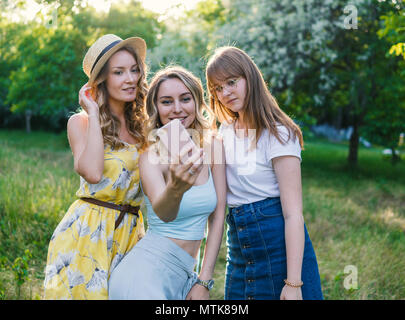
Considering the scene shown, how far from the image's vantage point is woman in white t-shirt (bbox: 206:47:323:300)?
2.11 m

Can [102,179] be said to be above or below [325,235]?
above

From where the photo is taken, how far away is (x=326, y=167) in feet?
43.5

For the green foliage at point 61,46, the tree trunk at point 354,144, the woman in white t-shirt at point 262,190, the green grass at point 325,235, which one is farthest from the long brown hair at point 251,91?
the tree trunk at point 354,144

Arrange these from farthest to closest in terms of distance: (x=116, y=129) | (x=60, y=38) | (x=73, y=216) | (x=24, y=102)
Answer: (x=24, y=102), (x=60, y=38), (x=116, y=129), (x=73, y=216)

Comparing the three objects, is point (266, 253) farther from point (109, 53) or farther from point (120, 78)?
point (109, 53)

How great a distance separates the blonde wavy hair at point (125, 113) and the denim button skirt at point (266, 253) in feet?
2.61

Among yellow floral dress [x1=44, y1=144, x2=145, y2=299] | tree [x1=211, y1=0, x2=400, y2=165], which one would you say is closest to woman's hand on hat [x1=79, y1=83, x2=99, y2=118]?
yellow floral dress [x1=44, y1=144, x2=145, y2=299]

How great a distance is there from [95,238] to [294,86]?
10.8 m

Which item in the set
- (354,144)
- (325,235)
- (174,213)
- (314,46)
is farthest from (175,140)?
(354,144)

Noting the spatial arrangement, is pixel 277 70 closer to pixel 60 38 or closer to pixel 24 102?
pixel 60 38

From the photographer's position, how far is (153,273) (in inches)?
76.1

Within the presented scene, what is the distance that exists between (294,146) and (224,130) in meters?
0.50

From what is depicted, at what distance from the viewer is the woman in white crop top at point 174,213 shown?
190 centimetres
